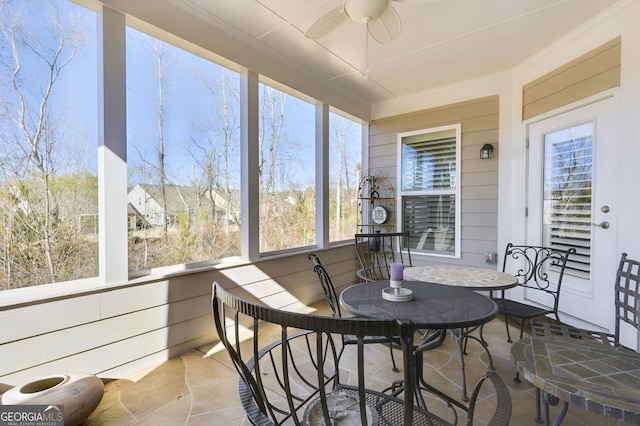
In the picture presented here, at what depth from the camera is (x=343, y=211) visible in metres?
4.64

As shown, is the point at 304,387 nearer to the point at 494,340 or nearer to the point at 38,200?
the point at 494,340

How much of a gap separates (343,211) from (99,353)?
3359 millimetres

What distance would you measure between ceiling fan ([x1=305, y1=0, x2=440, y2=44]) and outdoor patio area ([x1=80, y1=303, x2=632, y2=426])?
8.92 ft


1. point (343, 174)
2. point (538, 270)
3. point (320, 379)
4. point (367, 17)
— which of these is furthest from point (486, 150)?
point (320, 379)

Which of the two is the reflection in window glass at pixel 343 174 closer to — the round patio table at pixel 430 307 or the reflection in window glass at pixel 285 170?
the reflection in window glass at pixel 285 170

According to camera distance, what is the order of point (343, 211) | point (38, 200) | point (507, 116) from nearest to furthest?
point (38, 200) → point (507, 116) → point (343, 211)

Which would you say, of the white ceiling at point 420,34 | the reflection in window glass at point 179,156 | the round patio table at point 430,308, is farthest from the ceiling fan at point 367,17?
the round patio table at point 430,308

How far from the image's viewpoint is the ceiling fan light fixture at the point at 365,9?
208 centimetres

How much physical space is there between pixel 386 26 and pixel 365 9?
1.00 ft

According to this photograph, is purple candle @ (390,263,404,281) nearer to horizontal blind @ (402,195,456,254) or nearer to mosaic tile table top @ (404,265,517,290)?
mosaic tile table top @ (404,265,517,290)

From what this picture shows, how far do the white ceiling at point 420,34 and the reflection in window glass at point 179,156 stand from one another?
52cm

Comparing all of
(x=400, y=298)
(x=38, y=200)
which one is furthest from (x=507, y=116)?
(x=38, y=200)

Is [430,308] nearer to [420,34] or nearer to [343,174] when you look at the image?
[420,34]

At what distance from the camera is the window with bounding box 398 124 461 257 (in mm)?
4207
